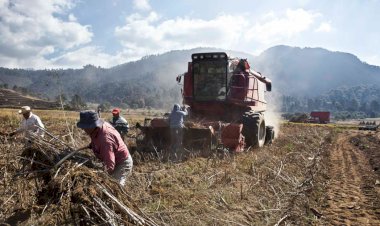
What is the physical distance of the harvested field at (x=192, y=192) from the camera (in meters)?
3.86

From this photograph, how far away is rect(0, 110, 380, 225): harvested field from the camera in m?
3.86

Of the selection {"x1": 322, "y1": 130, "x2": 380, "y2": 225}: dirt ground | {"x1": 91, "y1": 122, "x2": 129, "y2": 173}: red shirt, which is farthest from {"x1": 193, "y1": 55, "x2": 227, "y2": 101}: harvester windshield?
{"x1": 91, "y1": 122, "x2": 129, "y2": 173}: red shirt

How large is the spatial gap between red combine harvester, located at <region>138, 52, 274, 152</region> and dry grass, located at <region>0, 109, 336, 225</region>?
1.82 meters

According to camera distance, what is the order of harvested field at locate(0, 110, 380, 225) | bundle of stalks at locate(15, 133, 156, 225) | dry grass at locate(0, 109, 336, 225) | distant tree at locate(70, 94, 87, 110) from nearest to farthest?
1. bundle of stalks at locate(15, 133, 156, 225)
2. harvested field at locate(0, 110, 380, 225)
3. dry grass at locate(0, 109, 336, 225)
4. distant tree at locate(70, 94, 87, 110)

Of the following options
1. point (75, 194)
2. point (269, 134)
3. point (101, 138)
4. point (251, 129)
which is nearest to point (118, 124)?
point (251, 129)

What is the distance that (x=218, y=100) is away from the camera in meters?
12.1

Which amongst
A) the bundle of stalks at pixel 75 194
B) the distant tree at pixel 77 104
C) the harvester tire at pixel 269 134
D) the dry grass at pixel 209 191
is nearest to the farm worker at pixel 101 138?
the bundle of stalks at pixel 75 194

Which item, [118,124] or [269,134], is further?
[269,134]

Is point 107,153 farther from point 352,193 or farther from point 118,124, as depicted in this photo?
point 118,124

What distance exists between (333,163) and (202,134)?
3.79 m

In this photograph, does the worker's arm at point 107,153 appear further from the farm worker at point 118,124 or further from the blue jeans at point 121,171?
the farm worker at point 118,124

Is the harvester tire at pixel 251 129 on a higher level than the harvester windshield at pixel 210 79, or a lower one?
lower

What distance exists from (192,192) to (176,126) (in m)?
4.08

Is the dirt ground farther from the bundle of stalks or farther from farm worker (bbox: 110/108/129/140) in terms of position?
farm worker (bbox: 110/108/129/140)
